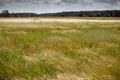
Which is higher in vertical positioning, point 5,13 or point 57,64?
point 57,64

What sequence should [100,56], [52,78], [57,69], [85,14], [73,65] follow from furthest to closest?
[85,14] < [100,56] < [73,65] < [57,69] < [52,78]

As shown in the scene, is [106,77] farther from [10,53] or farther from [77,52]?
[10,53]

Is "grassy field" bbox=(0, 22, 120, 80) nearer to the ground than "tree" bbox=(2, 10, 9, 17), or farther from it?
farther from it

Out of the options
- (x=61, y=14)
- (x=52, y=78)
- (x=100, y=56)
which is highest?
(x=52, y=78)

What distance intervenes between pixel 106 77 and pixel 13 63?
3066 millimetres

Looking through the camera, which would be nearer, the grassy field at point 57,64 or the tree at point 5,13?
the grassy field at point 57,64

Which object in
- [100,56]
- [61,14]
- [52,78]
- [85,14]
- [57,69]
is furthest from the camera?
[61,14]

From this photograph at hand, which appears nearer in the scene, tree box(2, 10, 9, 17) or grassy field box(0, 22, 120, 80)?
grassy field box(0, 22, 120, 80)

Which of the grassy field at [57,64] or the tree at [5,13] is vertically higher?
the grassy field at [57,64]

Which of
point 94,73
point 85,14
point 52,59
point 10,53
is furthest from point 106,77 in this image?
point 85,14

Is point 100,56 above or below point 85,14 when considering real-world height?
above

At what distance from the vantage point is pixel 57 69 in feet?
26.2

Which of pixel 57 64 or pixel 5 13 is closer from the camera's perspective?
pixel 57 64

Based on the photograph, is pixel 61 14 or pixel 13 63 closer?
pixel 13 63
